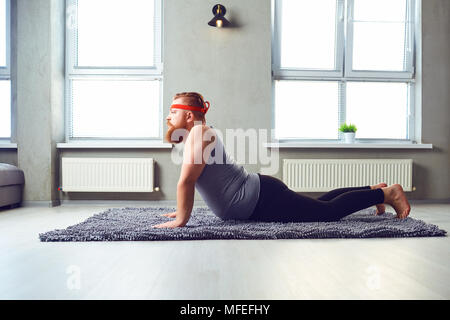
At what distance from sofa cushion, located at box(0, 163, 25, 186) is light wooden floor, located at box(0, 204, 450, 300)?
4.64 ft

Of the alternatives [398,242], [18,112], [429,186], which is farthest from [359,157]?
[18,112]

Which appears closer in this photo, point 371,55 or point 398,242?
point 398,242

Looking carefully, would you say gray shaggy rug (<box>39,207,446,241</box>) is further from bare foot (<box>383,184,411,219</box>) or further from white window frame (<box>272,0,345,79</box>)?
white window frame (<box>272,0,345,79</box>)

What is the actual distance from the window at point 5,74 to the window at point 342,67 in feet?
9.47

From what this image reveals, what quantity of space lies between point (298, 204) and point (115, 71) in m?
2.69

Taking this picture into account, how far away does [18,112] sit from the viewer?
349cm

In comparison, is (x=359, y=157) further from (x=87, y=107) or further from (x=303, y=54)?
(x=87, y=107)

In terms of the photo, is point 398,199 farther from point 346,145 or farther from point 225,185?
point 346,145

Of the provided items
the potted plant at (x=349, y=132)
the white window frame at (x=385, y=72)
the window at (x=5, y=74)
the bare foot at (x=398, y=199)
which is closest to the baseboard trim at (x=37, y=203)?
the window at (x=5, y=74)

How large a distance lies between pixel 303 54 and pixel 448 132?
71.8 inches

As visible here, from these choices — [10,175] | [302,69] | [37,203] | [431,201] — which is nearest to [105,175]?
[37,203]

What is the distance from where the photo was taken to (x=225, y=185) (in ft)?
6.59

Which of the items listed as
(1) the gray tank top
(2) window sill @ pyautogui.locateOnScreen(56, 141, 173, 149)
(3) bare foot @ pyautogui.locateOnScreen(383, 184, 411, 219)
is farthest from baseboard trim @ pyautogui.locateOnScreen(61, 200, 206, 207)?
(3) bare foot @ pyautogui.locateOnScreen(383, 184, 411, 219)

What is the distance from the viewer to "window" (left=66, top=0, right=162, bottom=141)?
3.83 m
